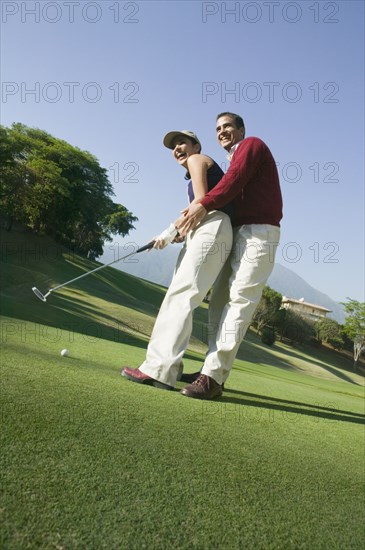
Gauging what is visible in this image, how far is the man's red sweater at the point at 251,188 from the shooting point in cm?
377

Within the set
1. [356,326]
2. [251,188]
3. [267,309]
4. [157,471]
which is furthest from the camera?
[356,326]

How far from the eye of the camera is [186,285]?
3707mm

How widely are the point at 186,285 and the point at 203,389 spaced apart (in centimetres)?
86

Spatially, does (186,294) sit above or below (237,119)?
below

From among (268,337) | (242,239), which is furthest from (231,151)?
(268,337)

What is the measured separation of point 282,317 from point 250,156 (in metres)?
56.0

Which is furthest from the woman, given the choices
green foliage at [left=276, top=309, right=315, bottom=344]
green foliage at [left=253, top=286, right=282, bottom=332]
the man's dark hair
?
green foliage at [left=276, top=309, right=315, bottom=344]

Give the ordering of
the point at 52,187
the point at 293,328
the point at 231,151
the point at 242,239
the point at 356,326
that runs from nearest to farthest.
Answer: the point at 242,239 < the point at 231,151 < the point at 52,187 < the point at 293,328 < the point at 356,326

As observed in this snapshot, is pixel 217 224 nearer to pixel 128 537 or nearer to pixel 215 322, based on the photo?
pixel 215 322

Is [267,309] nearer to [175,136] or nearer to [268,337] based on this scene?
[268,337]

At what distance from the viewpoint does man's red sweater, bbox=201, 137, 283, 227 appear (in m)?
3.77

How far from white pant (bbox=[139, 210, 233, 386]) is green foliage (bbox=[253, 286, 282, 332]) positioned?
50.3 m

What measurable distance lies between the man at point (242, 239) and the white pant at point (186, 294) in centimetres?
15

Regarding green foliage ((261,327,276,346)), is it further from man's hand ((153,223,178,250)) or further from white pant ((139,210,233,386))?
white pant ((139,210,233,386))
